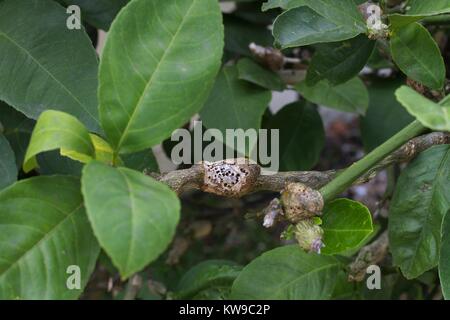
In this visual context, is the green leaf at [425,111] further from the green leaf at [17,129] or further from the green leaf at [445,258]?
the green leaf at [17,129]

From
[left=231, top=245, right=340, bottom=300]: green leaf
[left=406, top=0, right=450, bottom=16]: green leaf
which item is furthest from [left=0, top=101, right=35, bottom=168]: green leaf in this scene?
[left=406, top=0, right=450, bottom=16]: green leaf

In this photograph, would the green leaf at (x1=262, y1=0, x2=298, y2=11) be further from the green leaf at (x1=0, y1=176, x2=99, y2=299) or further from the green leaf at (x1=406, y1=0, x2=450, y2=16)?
the green leaf at (x1=0, y1=176, x2=99, y2=299)

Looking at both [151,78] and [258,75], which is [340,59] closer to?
[258,75]

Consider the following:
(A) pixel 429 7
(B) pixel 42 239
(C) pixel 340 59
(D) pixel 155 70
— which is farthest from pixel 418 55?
(B) pixel 42 239

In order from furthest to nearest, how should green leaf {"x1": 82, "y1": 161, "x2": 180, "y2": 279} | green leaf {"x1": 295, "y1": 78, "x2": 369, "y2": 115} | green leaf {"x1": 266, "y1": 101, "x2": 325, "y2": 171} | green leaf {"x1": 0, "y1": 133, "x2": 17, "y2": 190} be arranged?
1. green leaf {"x1": 266, "y1": 101, "x2": 325, "y2": 171}
2. green leaf {"x1": 295, "y1": 78, "x2": 369, "y2": 115}
3. green leaf {"x1": 0, "y1": 133, "x2": 17, "y2": 190}
4. green leaf {"x1": 82, "y1": 161, "x2": 180, "y2": 279}

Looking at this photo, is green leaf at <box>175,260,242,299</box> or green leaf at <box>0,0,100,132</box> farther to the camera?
green leaf at <box>175,260,242,299</box>
